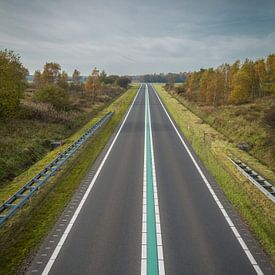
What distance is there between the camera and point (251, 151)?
26.3 metres

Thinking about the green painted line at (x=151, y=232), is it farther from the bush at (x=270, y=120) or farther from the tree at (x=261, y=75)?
the tree at (x=261, y=75)

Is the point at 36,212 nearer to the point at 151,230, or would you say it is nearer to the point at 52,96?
the point at 151,230

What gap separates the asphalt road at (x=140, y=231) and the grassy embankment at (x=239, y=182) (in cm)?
57

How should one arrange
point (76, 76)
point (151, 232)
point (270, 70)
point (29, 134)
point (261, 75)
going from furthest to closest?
point (76, 76)
point (261, 75)
point (270, 70)
point (29, 134)
point (151, 232)

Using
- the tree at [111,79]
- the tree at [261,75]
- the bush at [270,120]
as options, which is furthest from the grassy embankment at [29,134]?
the tree at [111,79]

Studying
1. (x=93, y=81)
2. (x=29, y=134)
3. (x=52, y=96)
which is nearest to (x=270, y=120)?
(x=29, y=134)

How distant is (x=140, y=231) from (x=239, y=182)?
327 inches

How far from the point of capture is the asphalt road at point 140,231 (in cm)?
912

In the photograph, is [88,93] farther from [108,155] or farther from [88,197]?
[88,197]

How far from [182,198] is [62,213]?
5932 mm

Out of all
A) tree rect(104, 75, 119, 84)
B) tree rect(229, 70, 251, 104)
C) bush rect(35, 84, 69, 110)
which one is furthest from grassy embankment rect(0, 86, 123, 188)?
tree rect(104, 75, 119, 84)

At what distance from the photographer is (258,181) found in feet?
55.7

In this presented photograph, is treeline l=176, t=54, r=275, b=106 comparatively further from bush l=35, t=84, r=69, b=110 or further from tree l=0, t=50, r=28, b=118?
tree l=0, t=50, r=28, b=118

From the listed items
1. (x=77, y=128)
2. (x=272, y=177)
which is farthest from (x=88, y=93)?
(x=272, y=177)
